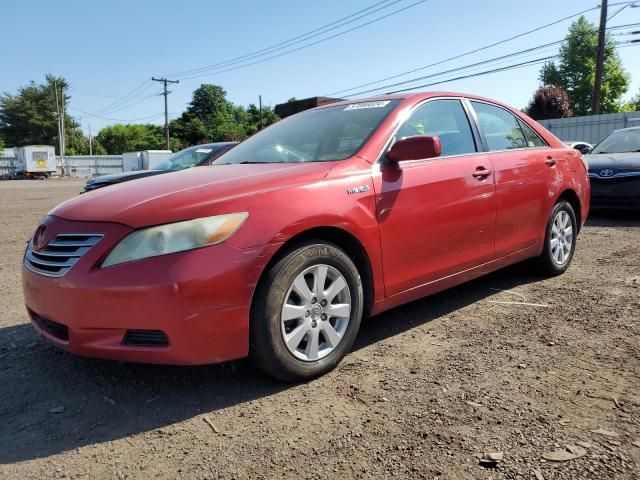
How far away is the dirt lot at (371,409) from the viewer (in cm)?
205

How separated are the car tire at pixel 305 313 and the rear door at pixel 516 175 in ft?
5.19

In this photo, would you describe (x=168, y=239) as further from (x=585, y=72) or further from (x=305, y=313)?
(x=585, y=72)

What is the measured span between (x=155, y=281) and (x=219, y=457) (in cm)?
79

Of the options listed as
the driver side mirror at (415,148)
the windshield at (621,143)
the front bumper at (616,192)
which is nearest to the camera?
the driver side mirror at (415,148)

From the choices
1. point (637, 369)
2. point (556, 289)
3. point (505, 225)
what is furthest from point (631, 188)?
point (637, 369)

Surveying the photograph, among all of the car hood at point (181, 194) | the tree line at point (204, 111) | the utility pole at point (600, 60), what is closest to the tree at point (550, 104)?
the utility pole at point (600, 60)

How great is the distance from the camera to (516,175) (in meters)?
4.05

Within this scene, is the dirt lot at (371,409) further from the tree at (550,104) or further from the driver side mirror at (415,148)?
the tree at (550,104)

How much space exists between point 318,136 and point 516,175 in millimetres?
1619

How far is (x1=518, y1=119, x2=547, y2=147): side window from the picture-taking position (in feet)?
14.8

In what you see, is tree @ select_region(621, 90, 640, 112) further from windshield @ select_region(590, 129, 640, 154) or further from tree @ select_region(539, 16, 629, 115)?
windshield @ select_region(590, 129, 640, 154)

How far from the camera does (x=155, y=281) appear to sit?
2.31 m

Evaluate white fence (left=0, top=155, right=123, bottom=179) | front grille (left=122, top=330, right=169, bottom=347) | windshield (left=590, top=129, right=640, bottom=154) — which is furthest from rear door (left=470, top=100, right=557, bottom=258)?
white fence (left=0, top=155, right=123, bottom=179)

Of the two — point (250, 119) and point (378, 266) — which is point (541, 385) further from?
point (250, 119)
